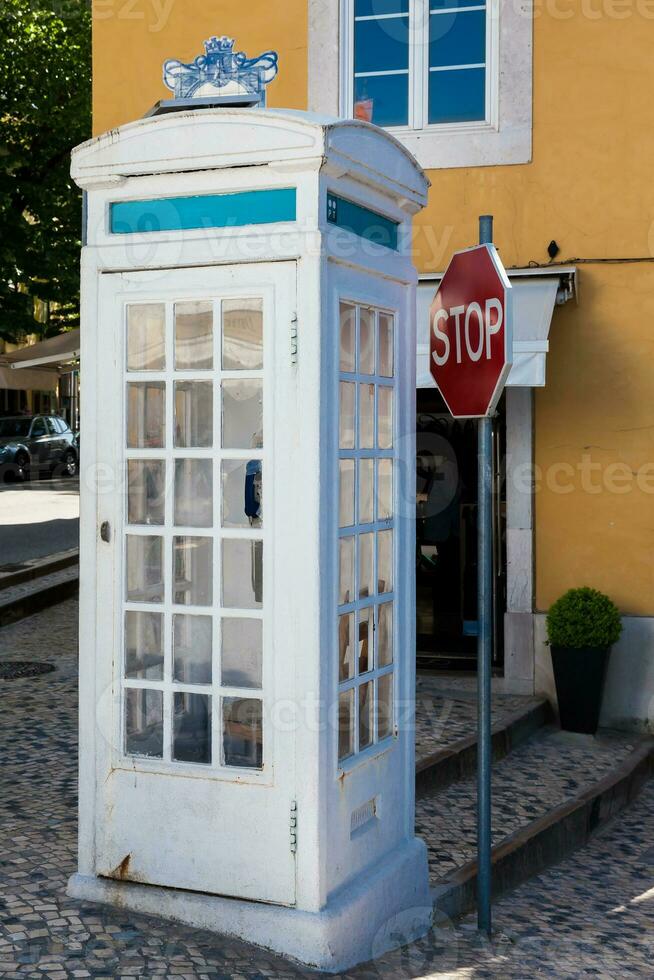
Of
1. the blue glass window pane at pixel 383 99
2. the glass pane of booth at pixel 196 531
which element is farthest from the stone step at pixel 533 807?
the blue glass window pane at pixel 383 99

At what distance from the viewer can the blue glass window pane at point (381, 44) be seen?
9.06m

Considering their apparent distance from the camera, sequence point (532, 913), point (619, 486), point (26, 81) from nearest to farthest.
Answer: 1. point (532, 913)
2. point (619, 486)
3. point (26, 81)

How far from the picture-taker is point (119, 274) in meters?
4.40

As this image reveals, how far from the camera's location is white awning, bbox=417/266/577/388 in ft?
25.9

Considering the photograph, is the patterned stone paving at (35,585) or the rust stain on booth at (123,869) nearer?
the rust stain on booth at (123,869)

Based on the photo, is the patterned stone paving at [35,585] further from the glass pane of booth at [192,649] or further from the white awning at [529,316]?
the glass pane of booth at [192,649]

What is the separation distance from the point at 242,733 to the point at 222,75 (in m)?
2.36

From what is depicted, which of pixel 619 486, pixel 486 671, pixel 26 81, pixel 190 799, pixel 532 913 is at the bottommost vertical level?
pixel 532 913

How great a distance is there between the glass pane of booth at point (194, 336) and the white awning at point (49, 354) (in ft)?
29.1

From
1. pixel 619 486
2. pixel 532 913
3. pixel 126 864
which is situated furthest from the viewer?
pixel 619 486

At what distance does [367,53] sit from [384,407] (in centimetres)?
528

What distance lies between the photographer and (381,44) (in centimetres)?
912

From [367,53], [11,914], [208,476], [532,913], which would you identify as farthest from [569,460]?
[11,914]

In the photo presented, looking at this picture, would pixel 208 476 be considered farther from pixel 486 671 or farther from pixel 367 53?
pixel 367 53
